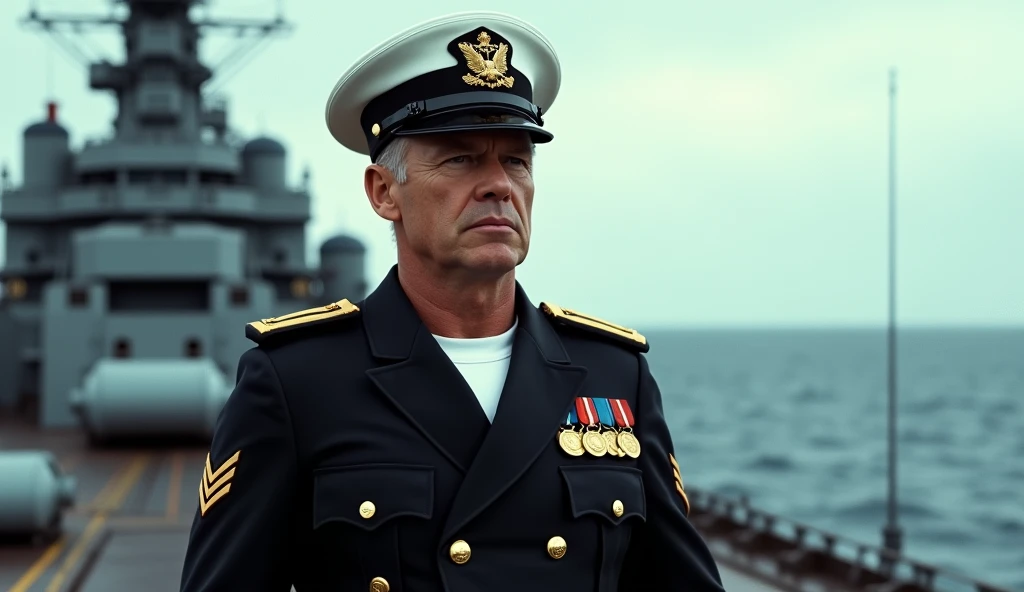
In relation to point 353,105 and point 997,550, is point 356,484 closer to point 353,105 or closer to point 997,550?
point 353,105

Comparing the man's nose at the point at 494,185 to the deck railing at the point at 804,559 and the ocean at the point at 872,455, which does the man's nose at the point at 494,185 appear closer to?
the deck railing at the point at 804,559

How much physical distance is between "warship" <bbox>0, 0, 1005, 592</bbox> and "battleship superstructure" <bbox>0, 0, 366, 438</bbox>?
5 centimetres

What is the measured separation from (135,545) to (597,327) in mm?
11832

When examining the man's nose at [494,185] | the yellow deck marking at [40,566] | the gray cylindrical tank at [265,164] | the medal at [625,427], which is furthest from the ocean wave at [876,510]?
the man's nose at [494,185]

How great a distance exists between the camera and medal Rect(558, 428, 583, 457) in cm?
258

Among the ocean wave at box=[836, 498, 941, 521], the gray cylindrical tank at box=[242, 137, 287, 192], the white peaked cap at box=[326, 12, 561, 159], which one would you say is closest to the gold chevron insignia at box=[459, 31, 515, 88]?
the white peaked cap at box=[326, 12, 561, 159]

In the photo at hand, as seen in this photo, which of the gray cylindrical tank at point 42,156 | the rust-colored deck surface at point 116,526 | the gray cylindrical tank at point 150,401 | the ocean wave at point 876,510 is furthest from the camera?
the ocean wave at point 876,510

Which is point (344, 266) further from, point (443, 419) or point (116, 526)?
point (443, 419)

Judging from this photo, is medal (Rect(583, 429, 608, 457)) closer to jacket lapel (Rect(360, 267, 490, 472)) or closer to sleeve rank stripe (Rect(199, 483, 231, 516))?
jacket lapel (Rect(360, 267, 490, 472))

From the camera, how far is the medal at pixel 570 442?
8.45 ft

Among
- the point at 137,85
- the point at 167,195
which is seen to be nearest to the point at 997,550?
the point at 167,195

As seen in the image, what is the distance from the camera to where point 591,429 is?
2648 millimetres

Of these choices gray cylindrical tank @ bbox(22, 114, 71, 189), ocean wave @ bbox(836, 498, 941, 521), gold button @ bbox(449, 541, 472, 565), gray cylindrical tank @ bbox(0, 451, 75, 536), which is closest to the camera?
gold button @ bbox(449, 541, 472, 565)

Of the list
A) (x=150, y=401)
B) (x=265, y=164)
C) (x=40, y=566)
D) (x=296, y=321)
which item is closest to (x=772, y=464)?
(x=265, y=164)
